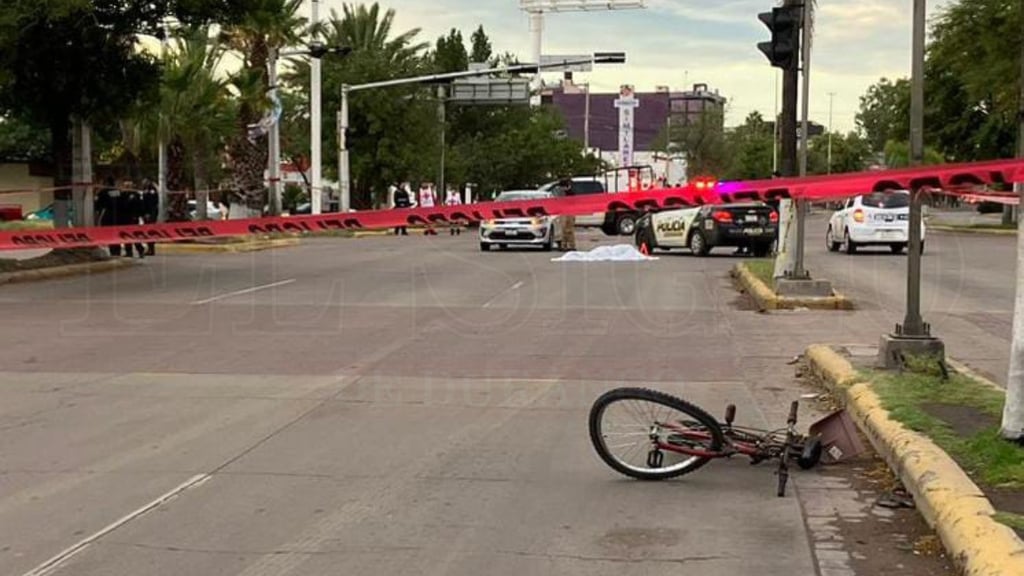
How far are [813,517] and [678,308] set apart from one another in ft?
34.3

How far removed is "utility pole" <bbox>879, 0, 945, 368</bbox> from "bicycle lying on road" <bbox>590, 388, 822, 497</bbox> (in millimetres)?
2803

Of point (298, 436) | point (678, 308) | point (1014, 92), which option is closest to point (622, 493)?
point (298, 436)

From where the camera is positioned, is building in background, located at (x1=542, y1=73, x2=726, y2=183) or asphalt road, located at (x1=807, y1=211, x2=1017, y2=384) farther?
building in background, located at (x1=542, y1=73, x2=726, y2=183)

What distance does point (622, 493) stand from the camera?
22.0 feet

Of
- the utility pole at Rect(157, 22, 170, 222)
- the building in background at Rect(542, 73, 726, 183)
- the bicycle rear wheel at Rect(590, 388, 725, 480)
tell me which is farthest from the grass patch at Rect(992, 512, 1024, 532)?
the building in background at Rect(542, 73, 726, 183)

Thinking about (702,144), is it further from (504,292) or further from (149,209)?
(504,292)

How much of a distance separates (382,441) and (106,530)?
92.5 inches

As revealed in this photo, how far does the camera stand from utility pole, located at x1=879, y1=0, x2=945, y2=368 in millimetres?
9641

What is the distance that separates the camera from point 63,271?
2169cm

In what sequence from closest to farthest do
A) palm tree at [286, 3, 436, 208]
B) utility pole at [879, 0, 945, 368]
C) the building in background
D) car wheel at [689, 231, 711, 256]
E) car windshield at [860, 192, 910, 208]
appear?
utility pole at [879, 0, 945, 368]
car wheel at [689, 231, 711, 256]
car windshield at [860, 192, 910, 208]
palm tree at [286, 3, 436, 208]
the building in background

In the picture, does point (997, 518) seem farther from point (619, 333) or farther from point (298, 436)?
point (619, 333)

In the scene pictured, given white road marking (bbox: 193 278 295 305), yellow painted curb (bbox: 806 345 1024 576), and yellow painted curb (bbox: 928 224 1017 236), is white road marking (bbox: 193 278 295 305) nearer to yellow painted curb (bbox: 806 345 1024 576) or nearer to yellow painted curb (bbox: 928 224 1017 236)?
yellow painted curb (bbox: 806 345 1024 576)

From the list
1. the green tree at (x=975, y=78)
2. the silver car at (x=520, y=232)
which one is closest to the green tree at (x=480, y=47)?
the green tree at (x=975, y=78)

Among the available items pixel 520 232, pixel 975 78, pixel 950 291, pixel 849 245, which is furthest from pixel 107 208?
pixel 975 78
